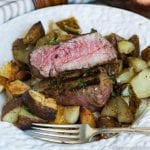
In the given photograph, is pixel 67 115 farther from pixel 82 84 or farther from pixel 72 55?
pixel 72 55

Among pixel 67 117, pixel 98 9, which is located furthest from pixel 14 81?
pixel 98 9

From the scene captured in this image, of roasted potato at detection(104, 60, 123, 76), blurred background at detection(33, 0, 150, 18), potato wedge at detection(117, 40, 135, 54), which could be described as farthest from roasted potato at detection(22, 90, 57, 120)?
blurred background at detection(33, 0, 150, 18)

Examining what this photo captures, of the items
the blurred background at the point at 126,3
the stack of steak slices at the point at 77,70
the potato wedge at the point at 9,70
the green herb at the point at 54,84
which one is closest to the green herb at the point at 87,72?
the stack of steak slices at the point at 77,70

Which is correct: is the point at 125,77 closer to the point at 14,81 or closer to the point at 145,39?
the point at 145,39

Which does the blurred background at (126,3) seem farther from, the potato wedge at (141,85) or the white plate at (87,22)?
the potato wedge at (141,85)

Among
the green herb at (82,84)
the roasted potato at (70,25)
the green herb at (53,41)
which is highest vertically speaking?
the green herb at (53,41)

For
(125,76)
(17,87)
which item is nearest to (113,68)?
(125,76)

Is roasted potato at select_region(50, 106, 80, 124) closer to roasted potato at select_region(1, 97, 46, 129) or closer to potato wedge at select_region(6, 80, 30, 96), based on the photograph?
roasted potato at select_region(1, 97, 46, 129)
